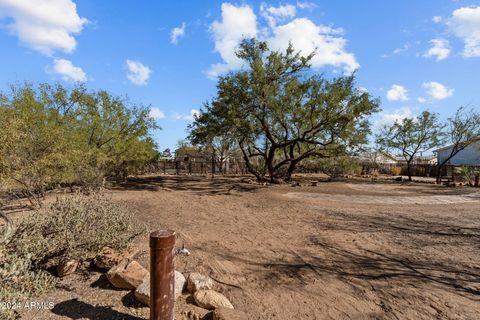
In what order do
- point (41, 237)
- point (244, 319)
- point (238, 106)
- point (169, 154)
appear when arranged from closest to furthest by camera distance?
point (244, 319) → point (41, 237) → point (238, 106) → point (169, 154)

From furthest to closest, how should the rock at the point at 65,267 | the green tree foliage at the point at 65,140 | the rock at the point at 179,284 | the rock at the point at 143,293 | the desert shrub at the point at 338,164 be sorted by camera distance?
the desert shrub at the point at 338,164 → the green tree foliage at the point at 65,140 → the rock at the point at 65,267 → the rock at the point at 179,284 → the rock at the point at 143,293

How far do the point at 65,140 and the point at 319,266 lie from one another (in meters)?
7.66

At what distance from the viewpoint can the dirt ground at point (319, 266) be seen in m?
3.14

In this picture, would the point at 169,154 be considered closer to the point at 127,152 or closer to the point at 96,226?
the point at 127,152

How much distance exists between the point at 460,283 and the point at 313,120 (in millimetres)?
12158

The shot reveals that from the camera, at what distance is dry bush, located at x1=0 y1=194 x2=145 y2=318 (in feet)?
10.2

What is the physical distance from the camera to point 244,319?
2727mm

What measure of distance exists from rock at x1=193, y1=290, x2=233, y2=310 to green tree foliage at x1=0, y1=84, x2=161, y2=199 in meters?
4.79

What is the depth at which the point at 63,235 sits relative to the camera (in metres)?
3.53

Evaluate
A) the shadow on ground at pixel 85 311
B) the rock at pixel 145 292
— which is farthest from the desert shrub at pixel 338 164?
the shadow on ground at pixel 85 311

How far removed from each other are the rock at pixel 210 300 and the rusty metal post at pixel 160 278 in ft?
1.85

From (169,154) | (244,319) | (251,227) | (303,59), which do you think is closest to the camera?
(244,319)

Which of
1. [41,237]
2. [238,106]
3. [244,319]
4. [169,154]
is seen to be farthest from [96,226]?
[169,154]

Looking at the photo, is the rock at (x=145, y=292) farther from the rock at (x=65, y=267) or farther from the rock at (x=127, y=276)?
the rock at (x=65, y=267)
